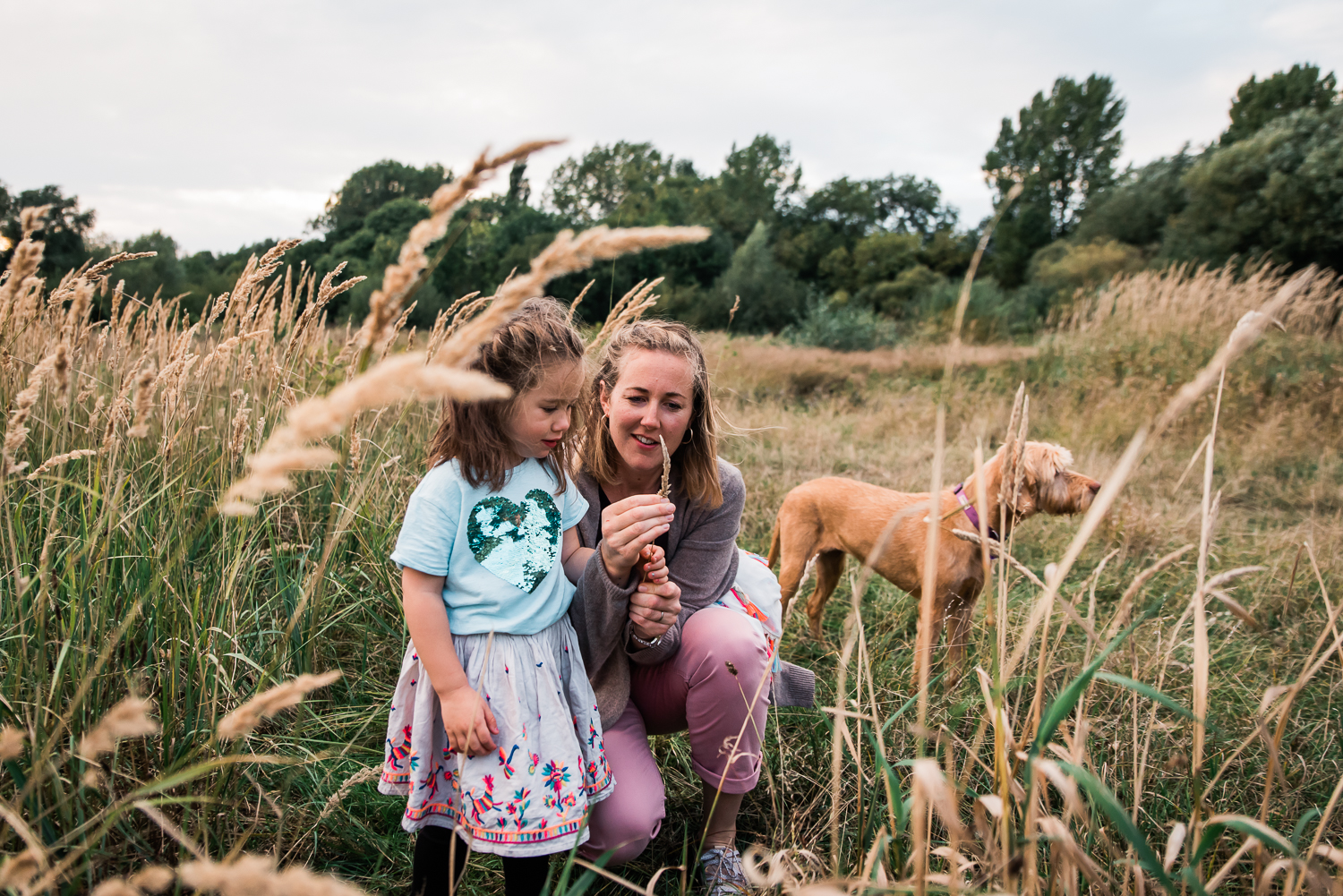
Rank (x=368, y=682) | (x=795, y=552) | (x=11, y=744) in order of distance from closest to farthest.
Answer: (x=11, y=744)
(x=368, y=682)
(x=795, y=552)

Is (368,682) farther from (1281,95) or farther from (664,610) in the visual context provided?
(1281,95)

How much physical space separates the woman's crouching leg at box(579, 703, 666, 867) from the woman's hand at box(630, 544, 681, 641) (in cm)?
33

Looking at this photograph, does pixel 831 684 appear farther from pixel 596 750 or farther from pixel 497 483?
pixel 497 483

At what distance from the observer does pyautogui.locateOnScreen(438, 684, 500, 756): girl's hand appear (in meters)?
1.29

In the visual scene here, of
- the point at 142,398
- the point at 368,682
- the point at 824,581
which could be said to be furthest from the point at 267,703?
Result: the point at 824,581

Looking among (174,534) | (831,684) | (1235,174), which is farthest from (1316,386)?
(1235,174)

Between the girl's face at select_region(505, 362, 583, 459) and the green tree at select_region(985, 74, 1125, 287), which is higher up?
the green tree at select_region(985, 74, 1125, 287)

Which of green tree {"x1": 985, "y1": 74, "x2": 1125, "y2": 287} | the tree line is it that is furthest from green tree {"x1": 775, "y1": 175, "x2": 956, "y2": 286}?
green tree {"x1": 985, "y1": 74, "x2": 1125, "y2": 287}

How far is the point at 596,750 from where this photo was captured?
60.6 inches

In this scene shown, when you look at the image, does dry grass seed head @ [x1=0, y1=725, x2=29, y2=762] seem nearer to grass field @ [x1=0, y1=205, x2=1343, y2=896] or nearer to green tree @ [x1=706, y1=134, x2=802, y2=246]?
grass field @ [x1=0, y1=205, x2=1343, y2=896]

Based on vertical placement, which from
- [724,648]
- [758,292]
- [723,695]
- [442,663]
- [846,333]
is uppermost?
[758,292]

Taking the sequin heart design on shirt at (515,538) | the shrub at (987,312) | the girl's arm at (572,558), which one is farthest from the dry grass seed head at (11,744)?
the shrub at (987,312)

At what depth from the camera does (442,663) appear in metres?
1.36

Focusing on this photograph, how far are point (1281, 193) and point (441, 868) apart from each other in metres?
18.8
